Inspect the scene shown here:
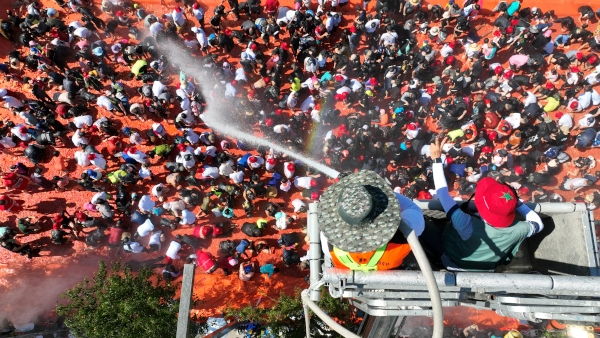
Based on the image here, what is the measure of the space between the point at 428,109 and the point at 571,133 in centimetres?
481

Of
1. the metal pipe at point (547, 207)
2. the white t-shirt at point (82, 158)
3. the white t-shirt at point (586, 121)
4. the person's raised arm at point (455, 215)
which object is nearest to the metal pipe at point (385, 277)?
the person's raised arm at point (455, 215)

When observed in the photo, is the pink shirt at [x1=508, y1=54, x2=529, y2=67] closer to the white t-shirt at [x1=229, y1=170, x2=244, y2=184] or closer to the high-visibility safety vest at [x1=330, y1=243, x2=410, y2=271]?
the white t-shirt at [x1=229, y1=170, x2=244, y2=184]

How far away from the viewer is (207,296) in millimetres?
10547

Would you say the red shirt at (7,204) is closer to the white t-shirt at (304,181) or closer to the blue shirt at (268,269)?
the blue shirt at (268,269)

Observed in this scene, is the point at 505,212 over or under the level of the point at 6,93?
under

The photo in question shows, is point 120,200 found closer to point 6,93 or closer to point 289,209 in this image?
point 289,209

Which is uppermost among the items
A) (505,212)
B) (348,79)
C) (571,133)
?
(348,79)

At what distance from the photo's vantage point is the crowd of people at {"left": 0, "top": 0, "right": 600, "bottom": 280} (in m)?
10.9

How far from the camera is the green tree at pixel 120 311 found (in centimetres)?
786

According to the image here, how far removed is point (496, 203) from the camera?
4348mm

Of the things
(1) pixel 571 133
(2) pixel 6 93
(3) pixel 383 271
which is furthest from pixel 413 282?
(2) pixel 6 93

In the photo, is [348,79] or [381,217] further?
[348,79]

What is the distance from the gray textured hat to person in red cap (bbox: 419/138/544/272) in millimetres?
1704

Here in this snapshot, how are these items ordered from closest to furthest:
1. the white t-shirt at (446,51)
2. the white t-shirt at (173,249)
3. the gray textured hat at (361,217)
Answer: the gray textured hat at (361,217) < the white t-shirt at (173,249) < the white t-shirt at (446,51)
